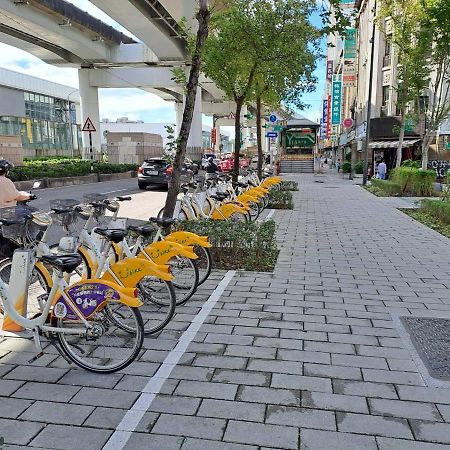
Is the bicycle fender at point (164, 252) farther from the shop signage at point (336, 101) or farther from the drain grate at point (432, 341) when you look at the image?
the shop signage at point (336, 101)

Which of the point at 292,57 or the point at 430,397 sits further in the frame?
the point at 292,57

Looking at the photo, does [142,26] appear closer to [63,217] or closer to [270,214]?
[270,214]

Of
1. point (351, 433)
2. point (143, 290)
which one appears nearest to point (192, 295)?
point (143, 290)

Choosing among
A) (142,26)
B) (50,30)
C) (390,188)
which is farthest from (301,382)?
(50,30)

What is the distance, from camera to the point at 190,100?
696 cm

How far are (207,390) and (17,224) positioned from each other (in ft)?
8.17

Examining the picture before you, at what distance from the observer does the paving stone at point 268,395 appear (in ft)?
9.74

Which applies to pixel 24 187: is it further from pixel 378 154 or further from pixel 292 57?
pixel 378 154

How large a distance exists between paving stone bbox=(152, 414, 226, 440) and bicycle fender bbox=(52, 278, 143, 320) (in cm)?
83

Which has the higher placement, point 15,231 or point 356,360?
point 15,231

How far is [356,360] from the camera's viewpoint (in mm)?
3568

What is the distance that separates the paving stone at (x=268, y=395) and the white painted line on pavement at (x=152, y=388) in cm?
60

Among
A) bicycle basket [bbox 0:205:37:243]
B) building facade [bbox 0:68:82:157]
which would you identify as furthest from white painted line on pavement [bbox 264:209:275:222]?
building facade [bbox 0:68:82:157]

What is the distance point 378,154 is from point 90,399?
33.4m
